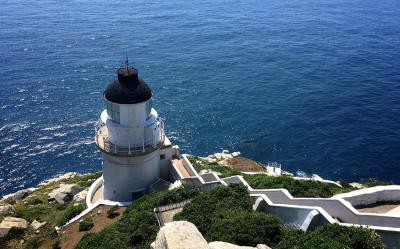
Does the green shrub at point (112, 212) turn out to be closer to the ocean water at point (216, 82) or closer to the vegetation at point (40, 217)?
the vegetation at point (40, 217)

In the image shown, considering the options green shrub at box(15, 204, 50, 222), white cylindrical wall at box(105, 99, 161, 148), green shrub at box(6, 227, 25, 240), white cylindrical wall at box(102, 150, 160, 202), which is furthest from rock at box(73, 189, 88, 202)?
white cylindrical wall at box(105, 99, 161, 148)

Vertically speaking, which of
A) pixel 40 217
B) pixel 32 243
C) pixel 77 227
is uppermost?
pixel 77 227

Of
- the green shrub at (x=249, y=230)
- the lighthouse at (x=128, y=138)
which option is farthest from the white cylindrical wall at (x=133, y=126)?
the green shrub at (x=249, y=230)

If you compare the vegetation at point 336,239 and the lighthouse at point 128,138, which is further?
the lighthouse at point 128,138

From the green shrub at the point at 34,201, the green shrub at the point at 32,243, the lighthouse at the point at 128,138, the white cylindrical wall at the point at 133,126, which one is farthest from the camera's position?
the green shrub at the point at 34,201

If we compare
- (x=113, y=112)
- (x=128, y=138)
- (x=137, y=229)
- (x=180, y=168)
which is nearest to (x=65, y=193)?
(x=180, y=168)

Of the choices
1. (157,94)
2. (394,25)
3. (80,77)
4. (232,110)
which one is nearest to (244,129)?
(232,110)

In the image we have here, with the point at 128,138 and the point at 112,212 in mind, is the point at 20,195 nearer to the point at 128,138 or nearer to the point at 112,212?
the point at 112,212
